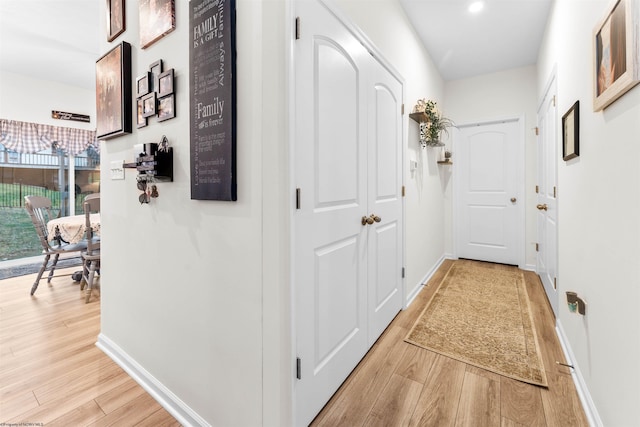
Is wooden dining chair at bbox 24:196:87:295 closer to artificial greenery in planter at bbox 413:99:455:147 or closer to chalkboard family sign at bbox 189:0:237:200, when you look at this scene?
chalkboard family sign at bbox 189:0:237:200

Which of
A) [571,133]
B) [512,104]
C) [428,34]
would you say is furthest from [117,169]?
[512,104]

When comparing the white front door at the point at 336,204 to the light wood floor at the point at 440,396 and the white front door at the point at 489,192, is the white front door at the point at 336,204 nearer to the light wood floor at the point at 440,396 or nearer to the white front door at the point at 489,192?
the light wood floor at the point at 440,396

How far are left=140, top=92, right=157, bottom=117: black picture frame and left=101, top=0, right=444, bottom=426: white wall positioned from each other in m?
0.05

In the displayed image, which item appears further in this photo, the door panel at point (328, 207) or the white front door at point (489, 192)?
the white front door at point (489, 192)

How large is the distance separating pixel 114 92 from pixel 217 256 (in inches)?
52.3

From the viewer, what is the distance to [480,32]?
10.0ft

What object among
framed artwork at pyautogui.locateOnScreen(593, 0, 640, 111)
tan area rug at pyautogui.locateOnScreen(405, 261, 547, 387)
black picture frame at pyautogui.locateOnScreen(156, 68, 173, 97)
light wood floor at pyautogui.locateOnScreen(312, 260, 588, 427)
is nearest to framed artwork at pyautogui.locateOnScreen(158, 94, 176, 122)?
black picture frame at pyautogui.locateOnScreen(156, 68, 173, 97)

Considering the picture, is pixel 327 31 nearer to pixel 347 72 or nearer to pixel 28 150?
pixel 347 72

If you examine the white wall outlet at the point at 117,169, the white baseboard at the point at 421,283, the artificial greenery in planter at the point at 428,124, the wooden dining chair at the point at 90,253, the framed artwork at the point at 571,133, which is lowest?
the white baseboard at the point at 421,283

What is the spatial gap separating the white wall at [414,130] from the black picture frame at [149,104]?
1.12 metres

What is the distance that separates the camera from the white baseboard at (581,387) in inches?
53.1

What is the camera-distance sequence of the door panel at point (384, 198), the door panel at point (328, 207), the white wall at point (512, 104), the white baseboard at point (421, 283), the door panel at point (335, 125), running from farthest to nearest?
the white wall at point (512, 104), the white baseboard at point (421, 283), the door panel at point (384, 198), the door panel at point (335, 125), the door panel at point (328, 207)

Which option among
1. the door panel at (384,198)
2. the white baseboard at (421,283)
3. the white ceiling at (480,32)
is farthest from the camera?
the white baseboard at (421,283)

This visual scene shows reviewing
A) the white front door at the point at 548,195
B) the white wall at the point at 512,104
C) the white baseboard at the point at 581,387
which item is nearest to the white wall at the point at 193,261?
the white baseboard at the point at 581,387
